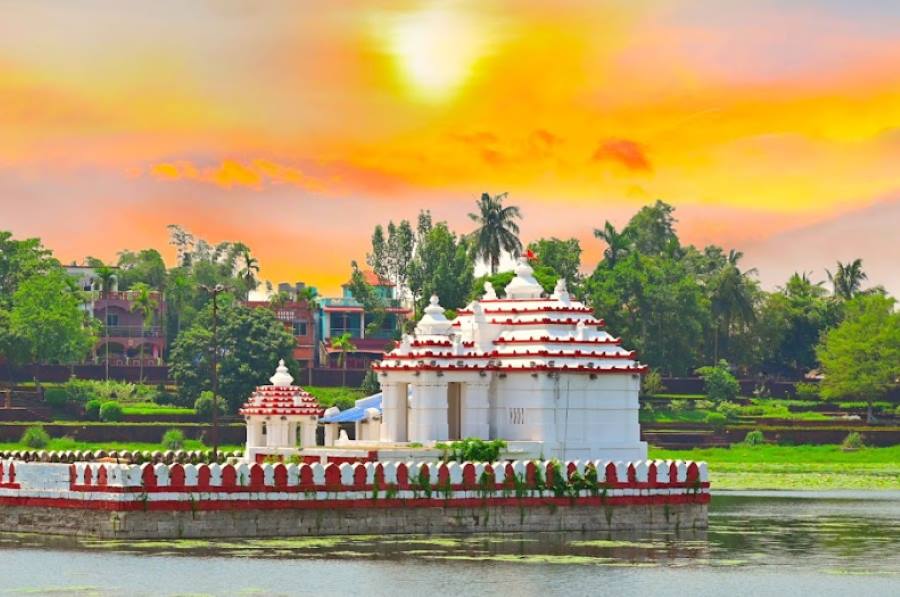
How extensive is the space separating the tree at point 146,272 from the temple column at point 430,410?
91.7 metres

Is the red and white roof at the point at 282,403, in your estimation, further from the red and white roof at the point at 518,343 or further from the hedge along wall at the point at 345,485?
the hedge along wall at the point at 345,485

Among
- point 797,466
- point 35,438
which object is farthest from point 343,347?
point 797,466

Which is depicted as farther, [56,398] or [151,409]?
[56,398]

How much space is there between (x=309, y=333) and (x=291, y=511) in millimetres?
87893

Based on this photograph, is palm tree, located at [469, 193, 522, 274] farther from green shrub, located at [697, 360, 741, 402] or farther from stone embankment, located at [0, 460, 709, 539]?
stone embankment, located at [0, 460, 709, 539]

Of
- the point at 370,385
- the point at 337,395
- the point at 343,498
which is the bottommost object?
the point at 343,498

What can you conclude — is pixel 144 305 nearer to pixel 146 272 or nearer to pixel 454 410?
pixel 146 272

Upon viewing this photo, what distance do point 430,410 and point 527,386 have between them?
2.88 m

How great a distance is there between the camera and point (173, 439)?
110000mm

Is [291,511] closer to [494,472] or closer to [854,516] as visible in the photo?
[494,472]

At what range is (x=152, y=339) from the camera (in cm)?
14312

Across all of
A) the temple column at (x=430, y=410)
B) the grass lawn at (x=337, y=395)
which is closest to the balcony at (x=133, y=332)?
the grass lawn at (x=337, y=395)

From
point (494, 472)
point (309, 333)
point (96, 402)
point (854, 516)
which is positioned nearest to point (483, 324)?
point (494, 472)

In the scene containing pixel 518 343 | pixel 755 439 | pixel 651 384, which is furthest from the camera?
pixel 651 384
